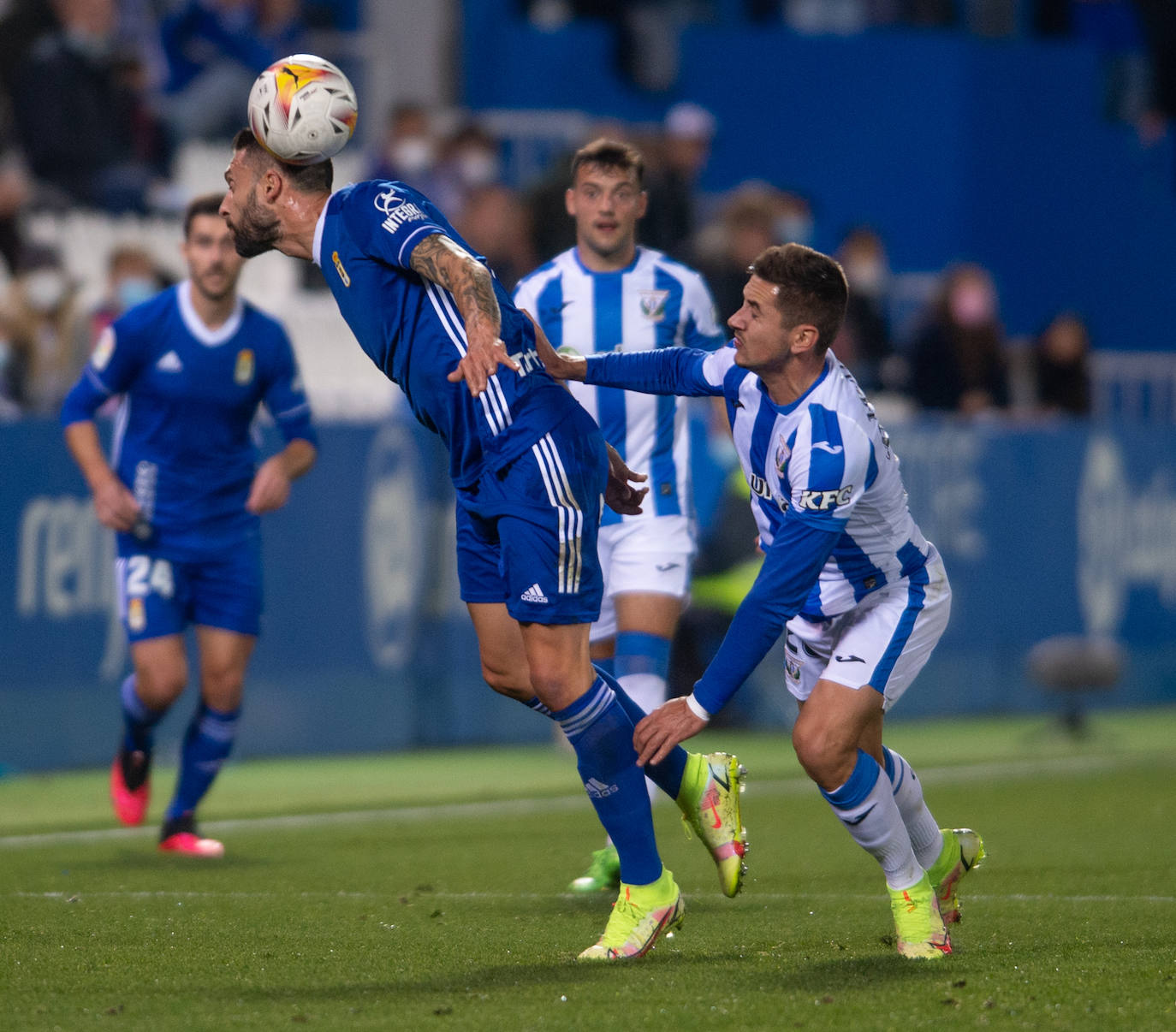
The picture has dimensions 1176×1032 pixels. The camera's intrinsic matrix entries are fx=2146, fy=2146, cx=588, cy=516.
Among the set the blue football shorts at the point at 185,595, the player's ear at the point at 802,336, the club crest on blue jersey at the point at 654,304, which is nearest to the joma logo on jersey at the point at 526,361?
the player's ear at the point at 802,336

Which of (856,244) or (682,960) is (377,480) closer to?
(856,244)

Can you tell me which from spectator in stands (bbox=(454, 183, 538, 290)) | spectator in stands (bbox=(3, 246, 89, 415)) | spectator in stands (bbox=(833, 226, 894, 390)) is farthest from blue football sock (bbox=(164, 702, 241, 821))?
spectator in stands (bbox=(833, 226, 894, 390))

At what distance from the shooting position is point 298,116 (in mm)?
5902

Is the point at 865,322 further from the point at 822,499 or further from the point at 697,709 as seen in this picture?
the point at 697,709

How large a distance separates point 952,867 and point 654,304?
2.55 m

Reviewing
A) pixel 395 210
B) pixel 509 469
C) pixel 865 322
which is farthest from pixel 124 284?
pixel 509 469

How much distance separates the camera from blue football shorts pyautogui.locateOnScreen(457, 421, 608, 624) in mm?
5656

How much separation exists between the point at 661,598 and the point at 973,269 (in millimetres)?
9191

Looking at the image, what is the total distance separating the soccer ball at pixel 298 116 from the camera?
5.91 metres

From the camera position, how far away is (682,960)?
581cm

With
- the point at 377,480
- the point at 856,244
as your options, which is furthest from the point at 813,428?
the point at 856,244

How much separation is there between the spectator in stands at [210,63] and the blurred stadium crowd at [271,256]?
0.01 metres

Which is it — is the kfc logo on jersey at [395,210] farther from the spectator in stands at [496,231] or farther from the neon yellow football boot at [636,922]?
the spectator in stands at [496,231]

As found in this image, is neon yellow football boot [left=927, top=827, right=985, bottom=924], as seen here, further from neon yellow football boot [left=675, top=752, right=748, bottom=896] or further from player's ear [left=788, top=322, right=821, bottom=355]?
player's ear [left=788, top=322, right=821, bottom=355]
